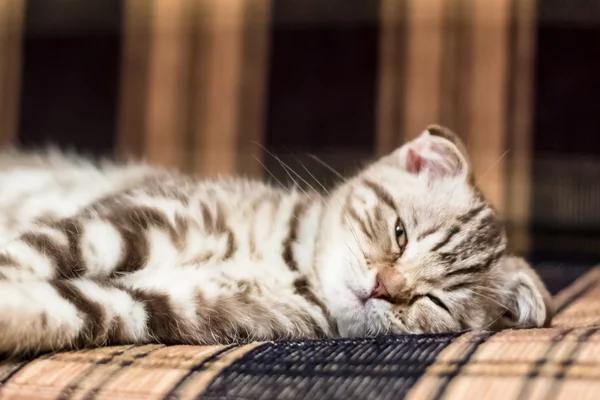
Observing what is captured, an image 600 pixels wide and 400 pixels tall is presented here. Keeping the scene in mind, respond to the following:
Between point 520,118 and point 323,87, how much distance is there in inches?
20.6

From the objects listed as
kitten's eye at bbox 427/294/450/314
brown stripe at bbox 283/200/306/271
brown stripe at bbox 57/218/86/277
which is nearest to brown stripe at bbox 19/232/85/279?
brown stripe at bbox 57/218/86/277

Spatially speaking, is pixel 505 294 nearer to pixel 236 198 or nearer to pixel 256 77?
pixel 236 198

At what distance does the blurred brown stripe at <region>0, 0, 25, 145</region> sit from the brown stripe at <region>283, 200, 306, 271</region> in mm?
976

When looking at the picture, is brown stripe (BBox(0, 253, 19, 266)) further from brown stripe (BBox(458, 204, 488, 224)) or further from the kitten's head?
brown stripe (BBox(458, 204, 488, 224))

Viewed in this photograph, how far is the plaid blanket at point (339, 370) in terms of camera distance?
754 mm

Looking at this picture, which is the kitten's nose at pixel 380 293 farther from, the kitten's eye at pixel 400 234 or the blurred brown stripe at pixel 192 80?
the blurred brown stripe at pixel 192 80

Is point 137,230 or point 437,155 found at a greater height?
point 437,155

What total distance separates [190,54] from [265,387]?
1.29m

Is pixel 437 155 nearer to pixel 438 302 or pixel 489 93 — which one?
pixel 438 302

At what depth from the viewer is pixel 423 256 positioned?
1160mm

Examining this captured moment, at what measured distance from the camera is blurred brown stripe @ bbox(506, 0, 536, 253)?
178 centimetres

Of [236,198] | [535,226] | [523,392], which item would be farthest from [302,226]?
[535,226]

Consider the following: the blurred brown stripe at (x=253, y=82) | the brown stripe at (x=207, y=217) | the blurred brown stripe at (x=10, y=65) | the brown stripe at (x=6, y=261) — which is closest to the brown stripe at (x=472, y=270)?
the brown stripe at (x=207, y=217)

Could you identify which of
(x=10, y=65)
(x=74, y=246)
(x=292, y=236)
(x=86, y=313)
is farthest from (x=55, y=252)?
(x=10, y=65)
